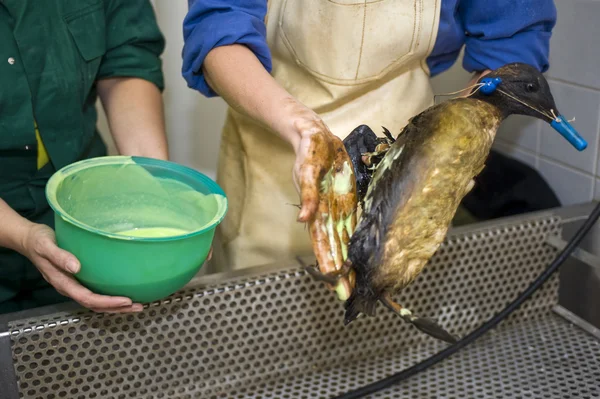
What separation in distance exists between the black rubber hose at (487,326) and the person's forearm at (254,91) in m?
0.39

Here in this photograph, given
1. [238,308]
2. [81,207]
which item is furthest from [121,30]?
[238,308]

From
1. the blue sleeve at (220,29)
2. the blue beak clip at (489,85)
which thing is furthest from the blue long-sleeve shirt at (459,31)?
the blue beak clip at (489,85)

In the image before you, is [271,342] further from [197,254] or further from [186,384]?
[197,254]

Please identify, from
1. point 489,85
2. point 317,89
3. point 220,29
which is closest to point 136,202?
point 220,29

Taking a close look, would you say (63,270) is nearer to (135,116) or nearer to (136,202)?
(136,202)

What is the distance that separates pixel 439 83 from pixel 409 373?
32.8 inches

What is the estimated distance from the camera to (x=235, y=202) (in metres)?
1.28

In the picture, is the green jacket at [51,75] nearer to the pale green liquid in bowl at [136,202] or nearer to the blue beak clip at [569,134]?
the pale green liquid in bowl at [136,202]

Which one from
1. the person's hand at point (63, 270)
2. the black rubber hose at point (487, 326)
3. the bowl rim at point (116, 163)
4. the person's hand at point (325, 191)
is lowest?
the black rubber hose at point (487, 326)

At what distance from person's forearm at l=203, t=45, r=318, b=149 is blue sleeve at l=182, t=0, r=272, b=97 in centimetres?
1

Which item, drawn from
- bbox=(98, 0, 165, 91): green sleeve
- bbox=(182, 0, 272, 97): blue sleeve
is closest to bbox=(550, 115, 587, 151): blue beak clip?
bbox=(182, 0, 272, 97): blue sleeve

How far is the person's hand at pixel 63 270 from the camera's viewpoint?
2.57 feet

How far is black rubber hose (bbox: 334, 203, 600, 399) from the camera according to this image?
0.96 meters

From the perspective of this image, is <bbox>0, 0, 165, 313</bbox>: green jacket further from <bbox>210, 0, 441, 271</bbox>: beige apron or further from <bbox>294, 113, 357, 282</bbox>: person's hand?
<bbox>294, 113, 357, 282</bbox>: person's hand
